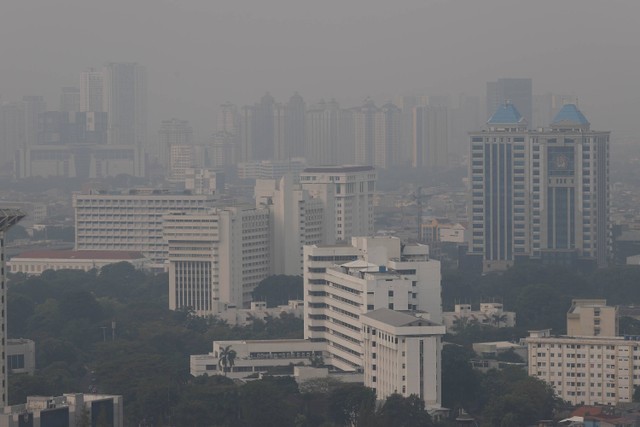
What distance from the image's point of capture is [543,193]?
58469 mm

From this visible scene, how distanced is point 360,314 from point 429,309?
129 cm

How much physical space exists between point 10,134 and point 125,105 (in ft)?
20.0

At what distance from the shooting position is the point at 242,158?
104188 millimetres

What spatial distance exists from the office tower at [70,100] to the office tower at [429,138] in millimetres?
14997

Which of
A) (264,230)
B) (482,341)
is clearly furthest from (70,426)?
(264,230)

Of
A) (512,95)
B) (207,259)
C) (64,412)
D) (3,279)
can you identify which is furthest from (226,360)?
(512,95)

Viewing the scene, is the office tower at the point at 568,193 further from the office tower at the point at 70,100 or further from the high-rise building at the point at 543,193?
the office tower at the point at 70,100

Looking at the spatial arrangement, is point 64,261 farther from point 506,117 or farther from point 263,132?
point 263,132

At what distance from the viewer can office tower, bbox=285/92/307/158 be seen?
101 meters

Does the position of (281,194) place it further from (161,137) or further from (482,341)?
(161,137)

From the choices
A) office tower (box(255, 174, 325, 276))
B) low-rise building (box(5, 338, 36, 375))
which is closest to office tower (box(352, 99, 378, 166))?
office tower (box(255, 174, 325, 276))

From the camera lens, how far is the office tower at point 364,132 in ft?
335

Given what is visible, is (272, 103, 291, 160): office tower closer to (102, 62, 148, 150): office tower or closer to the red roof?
(102, 62, 148, 150): office tower

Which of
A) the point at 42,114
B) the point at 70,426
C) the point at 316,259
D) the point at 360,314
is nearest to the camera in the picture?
the point at 70,426
